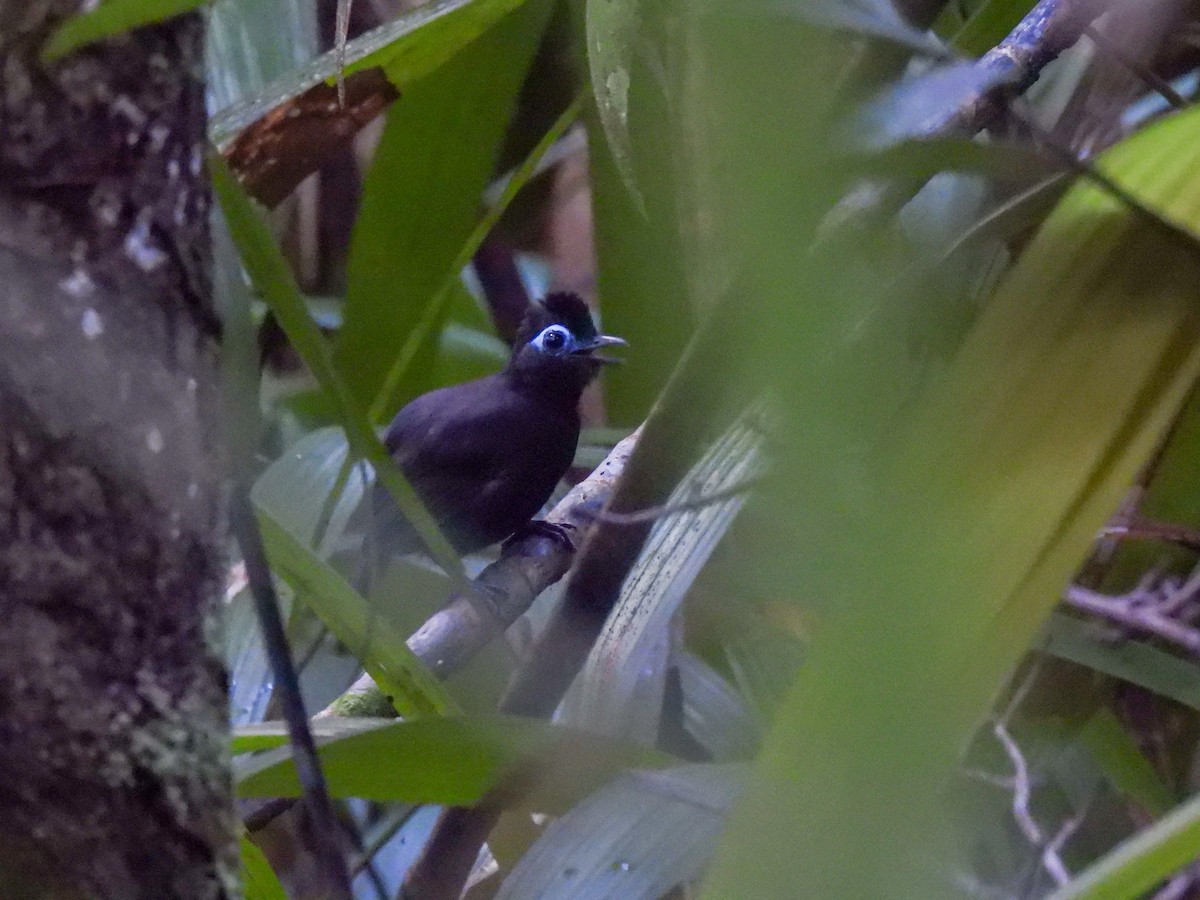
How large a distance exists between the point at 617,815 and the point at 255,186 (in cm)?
81

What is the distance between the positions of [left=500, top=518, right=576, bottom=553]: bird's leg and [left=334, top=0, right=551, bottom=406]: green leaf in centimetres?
35

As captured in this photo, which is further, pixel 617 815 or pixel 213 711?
pixel 617 815

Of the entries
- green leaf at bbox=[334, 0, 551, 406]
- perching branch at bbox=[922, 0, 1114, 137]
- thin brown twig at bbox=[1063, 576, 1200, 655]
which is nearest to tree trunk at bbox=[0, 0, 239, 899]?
perching branch at bbox=[922, 0, 1114, 137]

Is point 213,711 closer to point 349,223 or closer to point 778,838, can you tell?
point 778,838

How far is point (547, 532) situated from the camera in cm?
194

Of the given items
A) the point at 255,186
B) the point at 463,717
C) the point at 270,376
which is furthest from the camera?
the point at 270,376

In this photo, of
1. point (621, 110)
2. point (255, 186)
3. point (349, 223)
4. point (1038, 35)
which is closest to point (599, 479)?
point (255, 186)

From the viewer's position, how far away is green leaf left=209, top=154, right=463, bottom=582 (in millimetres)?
527

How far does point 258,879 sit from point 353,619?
0.18 metres

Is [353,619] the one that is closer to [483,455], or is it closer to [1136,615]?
[1136,615]

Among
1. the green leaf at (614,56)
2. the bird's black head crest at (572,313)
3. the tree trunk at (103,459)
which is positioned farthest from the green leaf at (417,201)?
the tree trunk at (103,459)

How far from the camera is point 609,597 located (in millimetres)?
799

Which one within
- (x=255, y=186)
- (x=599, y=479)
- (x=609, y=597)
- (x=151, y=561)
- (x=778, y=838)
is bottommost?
(x=599, y=479)

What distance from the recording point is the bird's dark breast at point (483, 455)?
7.11ft
